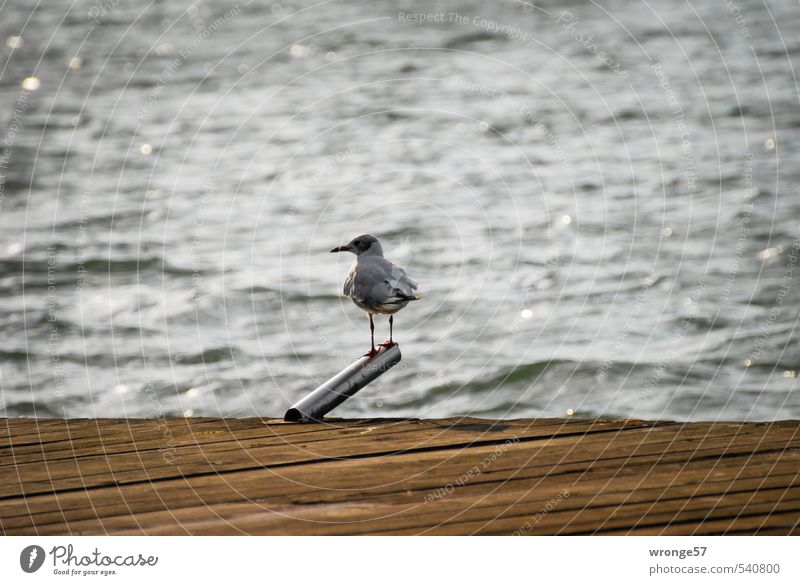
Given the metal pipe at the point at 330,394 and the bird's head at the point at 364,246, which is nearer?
the metal pipe at the point at 330,394

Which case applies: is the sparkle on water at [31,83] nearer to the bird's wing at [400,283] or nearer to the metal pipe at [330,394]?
the bird's wing at [400,283]

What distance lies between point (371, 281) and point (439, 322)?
6.64m

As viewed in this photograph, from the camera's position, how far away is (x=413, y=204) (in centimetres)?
1587

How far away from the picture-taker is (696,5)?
83.9ft

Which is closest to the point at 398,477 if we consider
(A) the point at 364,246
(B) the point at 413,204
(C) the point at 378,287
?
(C) the point at 378,287

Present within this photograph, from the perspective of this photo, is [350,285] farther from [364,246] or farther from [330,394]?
[330,394]

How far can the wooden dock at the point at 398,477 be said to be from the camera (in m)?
4.46

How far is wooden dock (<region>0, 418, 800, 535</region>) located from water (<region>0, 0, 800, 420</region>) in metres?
4.99

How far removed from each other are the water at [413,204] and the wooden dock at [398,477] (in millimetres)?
4991

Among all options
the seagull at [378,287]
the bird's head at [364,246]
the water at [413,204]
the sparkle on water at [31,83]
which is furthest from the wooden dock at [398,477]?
the sparkle on water at [31,83]

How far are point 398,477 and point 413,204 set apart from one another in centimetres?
1117

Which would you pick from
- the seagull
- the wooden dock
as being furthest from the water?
the wooden dock
